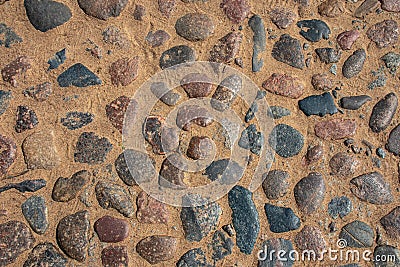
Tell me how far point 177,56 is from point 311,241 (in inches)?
51.4

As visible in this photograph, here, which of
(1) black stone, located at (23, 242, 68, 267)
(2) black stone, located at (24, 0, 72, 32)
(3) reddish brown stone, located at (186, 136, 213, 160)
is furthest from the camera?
(2) black stone, located at (24, 0, 72, 32)

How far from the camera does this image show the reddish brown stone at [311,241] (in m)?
2.61

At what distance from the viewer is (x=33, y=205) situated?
8.59 feet

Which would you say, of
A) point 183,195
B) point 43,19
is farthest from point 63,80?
point 183,195

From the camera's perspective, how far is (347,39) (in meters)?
2.80

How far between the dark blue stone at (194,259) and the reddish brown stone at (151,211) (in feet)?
0.71

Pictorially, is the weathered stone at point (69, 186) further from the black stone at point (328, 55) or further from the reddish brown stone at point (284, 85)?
the black stone at point (328, 55)

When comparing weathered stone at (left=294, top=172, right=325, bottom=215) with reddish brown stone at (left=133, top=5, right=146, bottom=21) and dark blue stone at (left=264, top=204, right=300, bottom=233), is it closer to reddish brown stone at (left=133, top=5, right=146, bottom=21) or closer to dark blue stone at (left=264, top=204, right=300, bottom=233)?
dark blue stone at (left=264, top=204, right=300, bottom=233)

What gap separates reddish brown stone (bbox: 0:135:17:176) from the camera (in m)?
2.65

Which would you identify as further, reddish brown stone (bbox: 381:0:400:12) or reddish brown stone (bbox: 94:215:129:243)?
reddish brown stone (bbox: 381:0:400:12)

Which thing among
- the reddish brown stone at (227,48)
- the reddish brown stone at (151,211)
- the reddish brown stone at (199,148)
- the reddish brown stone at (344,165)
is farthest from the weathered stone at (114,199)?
→ the reddish brown stone at (344,165)

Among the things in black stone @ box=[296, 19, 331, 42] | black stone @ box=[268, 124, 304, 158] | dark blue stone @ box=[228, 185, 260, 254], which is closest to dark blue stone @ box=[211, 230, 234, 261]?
dark blue stone @ box=[228, 185, 260, 254]

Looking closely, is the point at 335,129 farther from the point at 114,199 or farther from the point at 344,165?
the point at 114,199

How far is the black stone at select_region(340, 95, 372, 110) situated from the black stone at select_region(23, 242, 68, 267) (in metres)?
1.80
